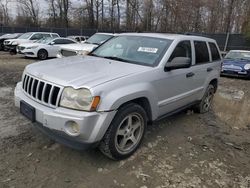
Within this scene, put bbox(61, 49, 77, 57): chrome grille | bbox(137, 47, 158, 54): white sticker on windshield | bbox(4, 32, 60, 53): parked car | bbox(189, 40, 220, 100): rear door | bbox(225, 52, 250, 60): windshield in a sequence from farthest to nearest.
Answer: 1. bbox(4, 32, 60, 53): parked car
2. bbox(225, 52, 250, 60): windshield
3. bbox(61, 49, 77, 57): chrome grille
4. bbox(189, 40, 220, 100): rear door
5. bbox(137, 47, 158, 54): white sticker on windshield

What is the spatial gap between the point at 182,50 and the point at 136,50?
0.84 m

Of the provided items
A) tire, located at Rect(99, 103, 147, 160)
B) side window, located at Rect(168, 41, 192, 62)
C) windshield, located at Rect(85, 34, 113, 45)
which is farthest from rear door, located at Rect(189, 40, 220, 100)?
windshield, located at Rect(85, 34, 113, 45)

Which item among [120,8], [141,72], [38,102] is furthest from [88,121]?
[120,8]

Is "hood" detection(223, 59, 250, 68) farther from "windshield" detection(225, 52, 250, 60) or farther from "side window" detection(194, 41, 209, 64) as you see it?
"side window" detection(194, 41, 209, 64)

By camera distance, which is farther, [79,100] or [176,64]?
[176,64]

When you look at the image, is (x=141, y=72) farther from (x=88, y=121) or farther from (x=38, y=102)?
(x=38, y=102)

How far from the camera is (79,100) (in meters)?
2.86

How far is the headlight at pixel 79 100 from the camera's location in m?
2.84

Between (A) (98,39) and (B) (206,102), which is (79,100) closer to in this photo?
(B) (206,102)

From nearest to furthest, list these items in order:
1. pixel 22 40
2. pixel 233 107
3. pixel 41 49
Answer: pixel 233 107 → pixel 41 49 → pixel 22 40

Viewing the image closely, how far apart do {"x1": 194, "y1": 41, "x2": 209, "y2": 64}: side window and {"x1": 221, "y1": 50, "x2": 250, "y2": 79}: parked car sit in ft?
21.9

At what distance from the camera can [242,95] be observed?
8125 mm

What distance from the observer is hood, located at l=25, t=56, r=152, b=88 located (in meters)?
3.00

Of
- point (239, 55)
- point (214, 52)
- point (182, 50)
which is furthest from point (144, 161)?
point (239, 55)
